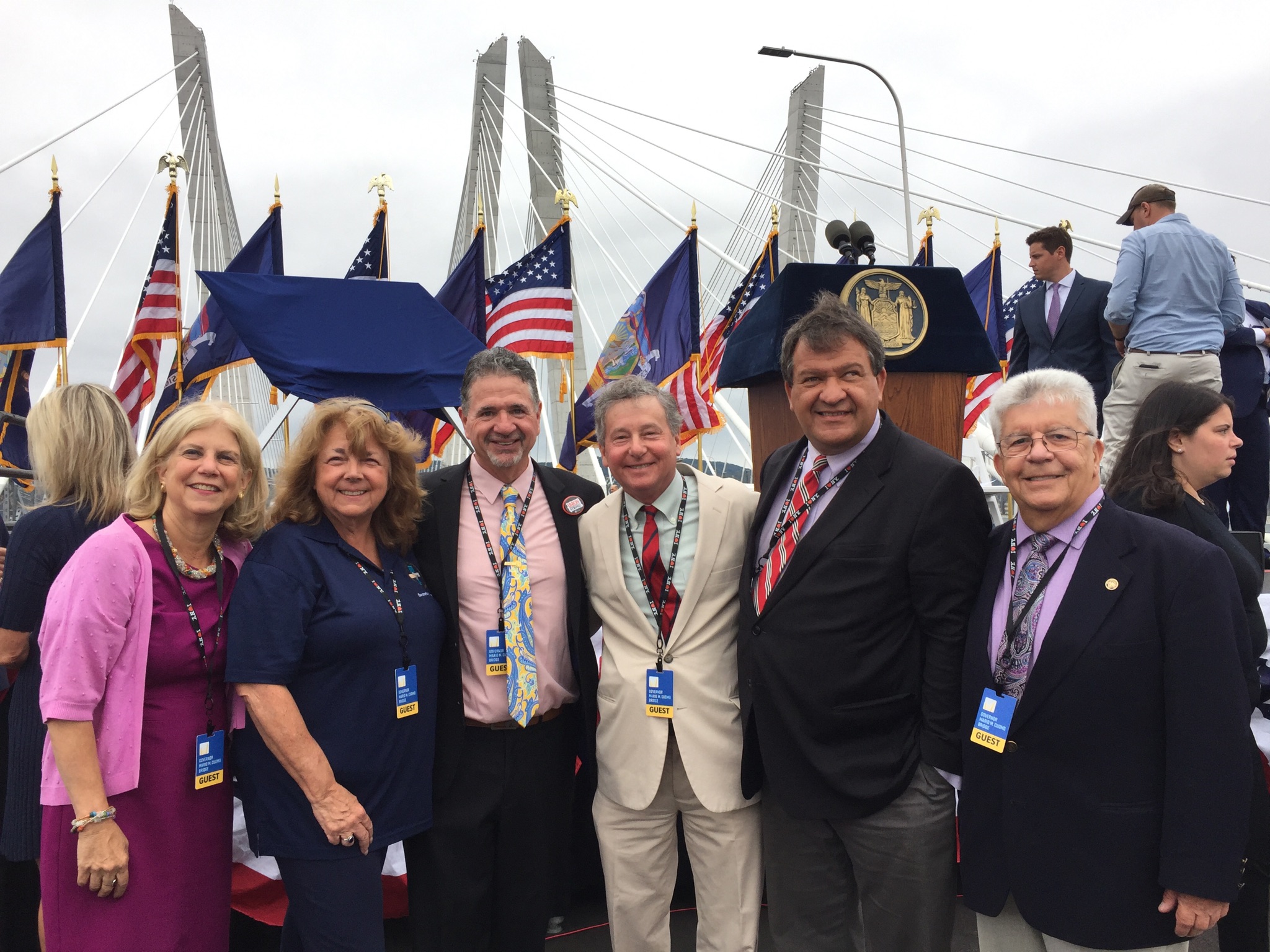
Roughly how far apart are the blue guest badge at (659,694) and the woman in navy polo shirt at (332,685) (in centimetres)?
59

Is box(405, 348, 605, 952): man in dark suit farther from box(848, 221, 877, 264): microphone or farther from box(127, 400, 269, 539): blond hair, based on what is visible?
box(848, 221, 877, 264): microphone

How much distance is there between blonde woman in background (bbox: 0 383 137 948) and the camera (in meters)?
2.28

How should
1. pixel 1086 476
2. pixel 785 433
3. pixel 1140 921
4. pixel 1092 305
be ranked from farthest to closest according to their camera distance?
pixel 1092 305 < pixel 785 433 < pixel 1086 476 < pixel 1140 921

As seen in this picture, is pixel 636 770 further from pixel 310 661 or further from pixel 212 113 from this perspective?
pixel 212 113

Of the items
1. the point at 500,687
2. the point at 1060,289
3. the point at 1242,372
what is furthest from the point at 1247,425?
the point at 500,687

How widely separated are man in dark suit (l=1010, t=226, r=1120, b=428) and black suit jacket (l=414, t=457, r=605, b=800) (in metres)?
3.41

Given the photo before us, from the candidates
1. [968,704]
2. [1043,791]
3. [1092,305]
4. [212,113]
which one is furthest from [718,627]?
[212,113]

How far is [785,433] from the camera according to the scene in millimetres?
3012

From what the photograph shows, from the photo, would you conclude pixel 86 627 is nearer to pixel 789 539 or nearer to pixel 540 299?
pixel 789 539

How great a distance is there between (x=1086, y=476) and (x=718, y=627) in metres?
0.98

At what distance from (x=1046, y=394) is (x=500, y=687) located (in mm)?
1581

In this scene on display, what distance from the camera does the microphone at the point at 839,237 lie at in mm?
4547

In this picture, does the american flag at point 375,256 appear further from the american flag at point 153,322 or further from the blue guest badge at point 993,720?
the blue guest badge at point 993,720

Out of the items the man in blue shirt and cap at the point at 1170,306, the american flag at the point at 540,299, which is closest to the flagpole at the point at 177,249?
the american flag at the point at 540,299
